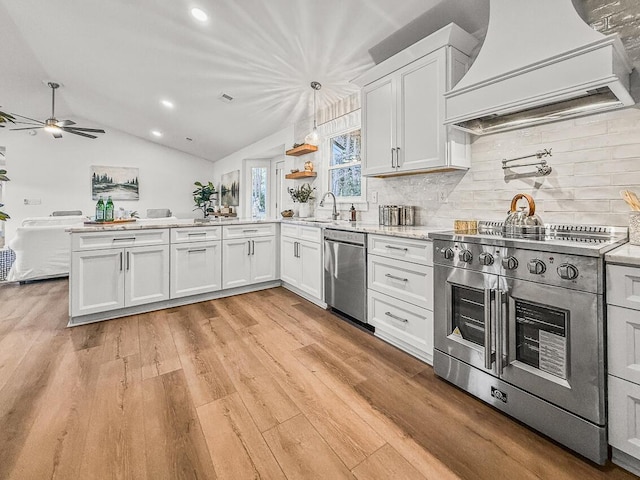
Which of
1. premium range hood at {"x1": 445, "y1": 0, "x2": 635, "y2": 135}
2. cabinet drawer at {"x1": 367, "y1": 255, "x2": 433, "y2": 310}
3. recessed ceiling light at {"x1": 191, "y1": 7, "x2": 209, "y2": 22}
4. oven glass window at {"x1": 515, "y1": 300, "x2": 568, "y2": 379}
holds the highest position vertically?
recessed ceiling light at {"x1": 191, "y1": 7, "x2": 209, "y2": 22}

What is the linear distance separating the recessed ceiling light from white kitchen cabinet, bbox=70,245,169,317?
2.20m

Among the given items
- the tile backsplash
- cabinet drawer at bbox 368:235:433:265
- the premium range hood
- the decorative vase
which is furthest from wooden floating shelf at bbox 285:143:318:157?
the premium range hood

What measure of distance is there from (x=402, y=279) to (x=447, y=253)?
0.50 m

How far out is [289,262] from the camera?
3.82 m

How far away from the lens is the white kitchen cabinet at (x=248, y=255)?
3598mm

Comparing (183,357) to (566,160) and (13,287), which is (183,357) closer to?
(566,160)

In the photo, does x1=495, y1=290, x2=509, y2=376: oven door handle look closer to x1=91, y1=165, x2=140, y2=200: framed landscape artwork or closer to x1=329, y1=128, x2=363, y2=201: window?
x1=329, y1=128, x2=363, y2=201: window

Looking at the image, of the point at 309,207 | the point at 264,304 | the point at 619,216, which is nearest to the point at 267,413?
the point at 264,304

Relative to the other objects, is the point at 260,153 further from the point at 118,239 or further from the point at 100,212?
the point at 118,239

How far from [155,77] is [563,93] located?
4.78 m

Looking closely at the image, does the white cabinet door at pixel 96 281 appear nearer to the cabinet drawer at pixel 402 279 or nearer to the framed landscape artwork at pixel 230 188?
the cabinet drawer at pixel 402 279

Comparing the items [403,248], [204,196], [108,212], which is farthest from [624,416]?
[204,196]

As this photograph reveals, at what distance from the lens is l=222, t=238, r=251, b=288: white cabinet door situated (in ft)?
11.8

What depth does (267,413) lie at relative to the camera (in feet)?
5.32
